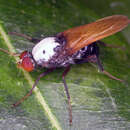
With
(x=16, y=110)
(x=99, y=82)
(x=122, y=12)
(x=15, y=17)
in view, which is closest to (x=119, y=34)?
(x=122, y=12)

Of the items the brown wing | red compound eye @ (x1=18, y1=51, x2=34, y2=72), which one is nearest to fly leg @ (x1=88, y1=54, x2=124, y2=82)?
the brown wing

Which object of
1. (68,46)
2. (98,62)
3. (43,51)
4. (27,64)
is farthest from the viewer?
(98,62)

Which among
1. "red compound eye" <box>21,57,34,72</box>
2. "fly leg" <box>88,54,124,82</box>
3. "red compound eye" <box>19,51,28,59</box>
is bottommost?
"fly leg" <box>88,54,124,82</box>

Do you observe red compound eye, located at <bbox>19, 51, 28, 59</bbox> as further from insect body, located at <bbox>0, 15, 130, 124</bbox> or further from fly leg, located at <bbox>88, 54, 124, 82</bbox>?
fly leg, located at <bbox>88, 54, 124, 82</bbox>

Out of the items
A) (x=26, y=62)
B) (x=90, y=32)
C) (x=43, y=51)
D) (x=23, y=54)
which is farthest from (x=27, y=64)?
(x=90, y=32)

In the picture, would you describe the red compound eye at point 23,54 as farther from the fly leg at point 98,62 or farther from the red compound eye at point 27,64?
the fly leg at point 98,62

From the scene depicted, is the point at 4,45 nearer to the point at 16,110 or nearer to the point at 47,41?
the point at 47,41

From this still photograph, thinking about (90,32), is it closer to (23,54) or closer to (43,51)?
(43,51)
